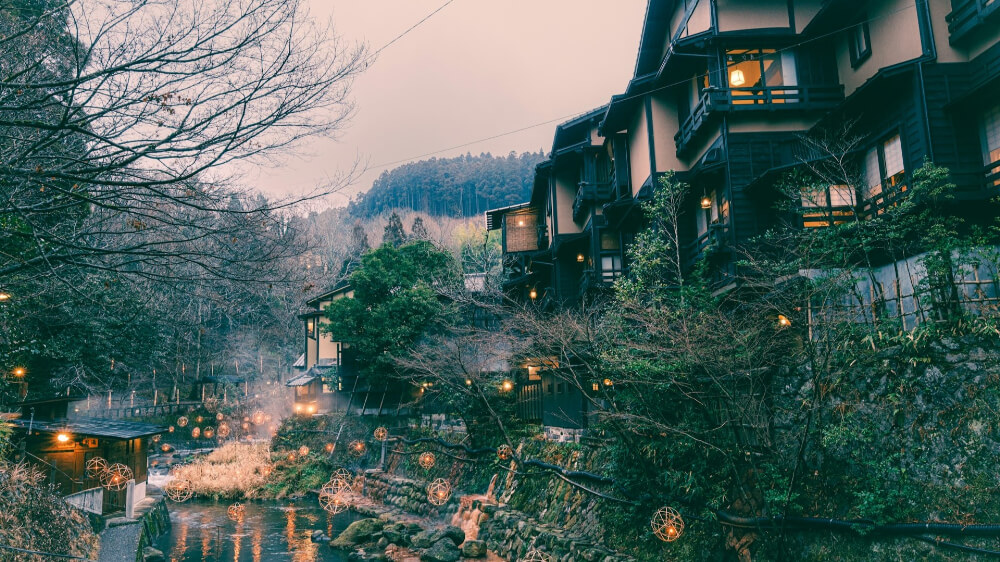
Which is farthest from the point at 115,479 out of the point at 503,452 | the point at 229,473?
the point at 229,473

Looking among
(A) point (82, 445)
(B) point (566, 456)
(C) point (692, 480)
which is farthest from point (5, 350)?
(C) point (692, 480)

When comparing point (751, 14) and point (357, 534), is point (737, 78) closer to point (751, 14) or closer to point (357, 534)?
point (751, 14)

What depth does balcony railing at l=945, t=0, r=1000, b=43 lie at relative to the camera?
12288 millimetres

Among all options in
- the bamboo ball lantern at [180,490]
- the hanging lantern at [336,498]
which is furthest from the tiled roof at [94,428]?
the hanging lantern at [336,498]

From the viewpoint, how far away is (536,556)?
15578mm

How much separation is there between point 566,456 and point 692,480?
6.61 meters

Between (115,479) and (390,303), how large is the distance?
14.6 m

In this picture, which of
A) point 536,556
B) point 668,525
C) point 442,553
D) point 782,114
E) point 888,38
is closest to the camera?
point 668,525

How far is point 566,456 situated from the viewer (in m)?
18.3

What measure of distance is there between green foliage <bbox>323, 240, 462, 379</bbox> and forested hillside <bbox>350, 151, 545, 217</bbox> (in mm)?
43231

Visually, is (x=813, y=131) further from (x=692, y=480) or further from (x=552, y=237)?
(x=552, y=237)

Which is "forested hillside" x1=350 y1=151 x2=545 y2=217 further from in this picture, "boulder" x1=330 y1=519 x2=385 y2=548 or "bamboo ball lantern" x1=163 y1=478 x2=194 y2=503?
"boulder" x1=330 y1=519 x2=385 y2=548

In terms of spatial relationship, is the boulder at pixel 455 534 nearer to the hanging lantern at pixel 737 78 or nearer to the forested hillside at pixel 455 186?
the hanging lantern at pixel 737 78

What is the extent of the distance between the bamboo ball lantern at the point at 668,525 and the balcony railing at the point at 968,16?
12.8 metres
